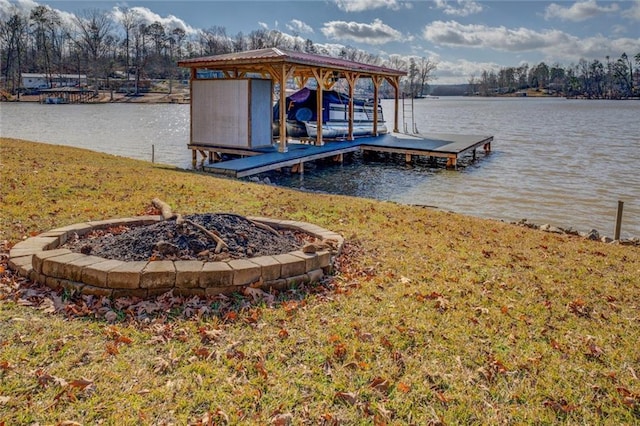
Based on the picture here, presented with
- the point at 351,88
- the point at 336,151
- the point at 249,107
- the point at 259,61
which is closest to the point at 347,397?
the point at 259,61

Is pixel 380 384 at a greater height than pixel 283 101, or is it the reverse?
pixel 283 101

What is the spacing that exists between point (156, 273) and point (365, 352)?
180cm

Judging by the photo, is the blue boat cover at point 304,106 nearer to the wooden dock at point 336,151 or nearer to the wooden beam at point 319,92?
the wooden beam at point 319,92

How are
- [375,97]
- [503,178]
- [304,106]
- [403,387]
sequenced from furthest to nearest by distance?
1. [375,97]
2. [304,106]
3. [503,178]
4. [403,387]

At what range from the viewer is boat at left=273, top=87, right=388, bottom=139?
1934 cm

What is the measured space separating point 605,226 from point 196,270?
9.71 metres

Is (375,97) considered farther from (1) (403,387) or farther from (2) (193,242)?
(1) (403,387)

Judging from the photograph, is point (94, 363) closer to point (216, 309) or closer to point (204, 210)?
point (216, 309)

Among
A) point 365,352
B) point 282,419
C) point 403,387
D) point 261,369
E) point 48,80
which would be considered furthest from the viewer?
point 48,80

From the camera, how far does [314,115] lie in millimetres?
19703

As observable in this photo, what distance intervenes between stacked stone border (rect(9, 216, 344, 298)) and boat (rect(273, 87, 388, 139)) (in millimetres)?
15112

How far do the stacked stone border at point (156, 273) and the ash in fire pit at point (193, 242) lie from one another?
0.50ft

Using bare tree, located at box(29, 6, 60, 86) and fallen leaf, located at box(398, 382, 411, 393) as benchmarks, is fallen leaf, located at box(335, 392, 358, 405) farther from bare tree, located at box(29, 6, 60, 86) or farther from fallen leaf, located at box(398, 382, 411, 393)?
bare tree, located at box(29, 6, 60, 86)

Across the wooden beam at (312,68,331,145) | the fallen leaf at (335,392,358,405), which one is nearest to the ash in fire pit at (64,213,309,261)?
the fallen leaf at (335,392,358,405)
